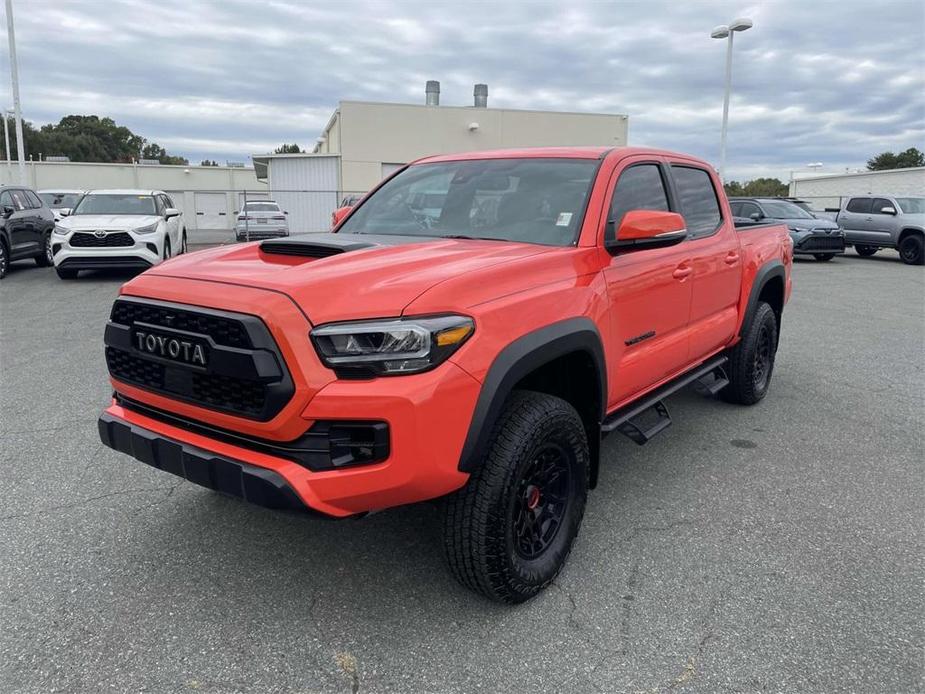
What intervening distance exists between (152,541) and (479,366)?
6.35ft

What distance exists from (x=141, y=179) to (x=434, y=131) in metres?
21.9

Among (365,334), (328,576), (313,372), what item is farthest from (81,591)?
(365,334)

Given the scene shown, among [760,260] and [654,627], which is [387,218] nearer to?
[654,627]

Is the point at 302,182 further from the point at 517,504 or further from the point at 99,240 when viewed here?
the point at 517,504

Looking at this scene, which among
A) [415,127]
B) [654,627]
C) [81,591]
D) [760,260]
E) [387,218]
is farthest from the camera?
[415,127]

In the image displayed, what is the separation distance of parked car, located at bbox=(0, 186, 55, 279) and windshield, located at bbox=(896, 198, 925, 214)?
855 inches

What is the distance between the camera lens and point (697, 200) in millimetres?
4578

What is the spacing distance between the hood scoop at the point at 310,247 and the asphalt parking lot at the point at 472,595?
1.35 m

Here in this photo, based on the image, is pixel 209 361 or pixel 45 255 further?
pixel 45 255

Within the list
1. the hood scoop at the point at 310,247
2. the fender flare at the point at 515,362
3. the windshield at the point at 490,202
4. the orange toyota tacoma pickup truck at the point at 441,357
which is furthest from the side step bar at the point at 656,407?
the hood scoop at the point at 310,247

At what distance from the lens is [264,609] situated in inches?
107

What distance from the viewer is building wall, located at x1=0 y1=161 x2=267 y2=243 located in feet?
133

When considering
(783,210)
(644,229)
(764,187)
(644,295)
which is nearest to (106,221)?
(644,295)

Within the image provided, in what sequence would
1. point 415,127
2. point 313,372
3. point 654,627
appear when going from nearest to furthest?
point 313,372, point 654,627, point 415,127
